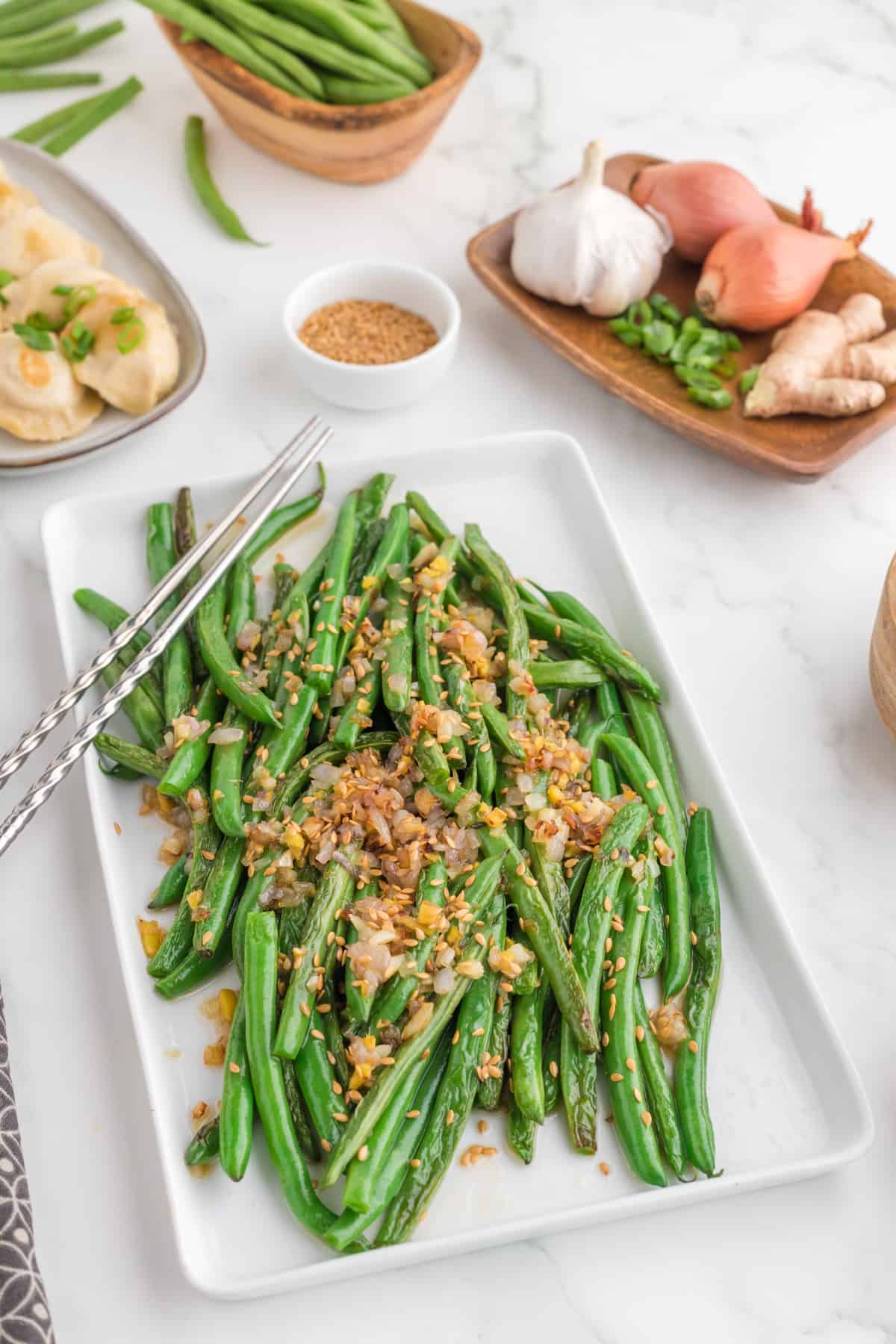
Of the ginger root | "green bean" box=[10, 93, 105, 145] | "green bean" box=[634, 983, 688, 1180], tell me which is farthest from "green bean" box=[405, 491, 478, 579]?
"green bean" box=[10, 93, 105, 145]

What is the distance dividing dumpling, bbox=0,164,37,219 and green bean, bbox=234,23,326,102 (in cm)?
91

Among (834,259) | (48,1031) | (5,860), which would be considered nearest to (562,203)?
(834,259)

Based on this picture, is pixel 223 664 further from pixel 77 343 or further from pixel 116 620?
pixel 77 343

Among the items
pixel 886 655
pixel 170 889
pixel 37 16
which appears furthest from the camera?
pixel 37 16

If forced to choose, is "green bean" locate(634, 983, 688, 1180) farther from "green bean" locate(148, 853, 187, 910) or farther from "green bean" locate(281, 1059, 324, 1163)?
"green bean" locate(148, 853, 187, 910)

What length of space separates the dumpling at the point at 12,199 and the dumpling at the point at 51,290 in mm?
286

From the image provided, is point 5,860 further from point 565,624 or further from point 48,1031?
point 565,624

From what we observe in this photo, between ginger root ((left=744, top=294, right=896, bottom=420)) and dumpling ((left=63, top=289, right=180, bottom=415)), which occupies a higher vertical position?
dumpling ((left=63, top=289, right=180, bottom=415))

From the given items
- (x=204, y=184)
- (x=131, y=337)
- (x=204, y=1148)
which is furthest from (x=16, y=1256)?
(x=204, y=184)

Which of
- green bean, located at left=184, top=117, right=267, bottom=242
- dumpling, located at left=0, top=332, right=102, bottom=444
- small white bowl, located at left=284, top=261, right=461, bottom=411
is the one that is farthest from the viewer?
green bean, located at left=184, top=117, right=267, bottom=242

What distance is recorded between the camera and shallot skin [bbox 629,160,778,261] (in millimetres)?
3779

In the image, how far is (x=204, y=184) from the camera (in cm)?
425

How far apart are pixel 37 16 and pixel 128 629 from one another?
10.6 feet

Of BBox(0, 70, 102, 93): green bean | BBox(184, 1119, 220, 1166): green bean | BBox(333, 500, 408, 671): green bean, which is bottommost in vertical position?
BBox(184, 1119, 220, 1166): green bean
